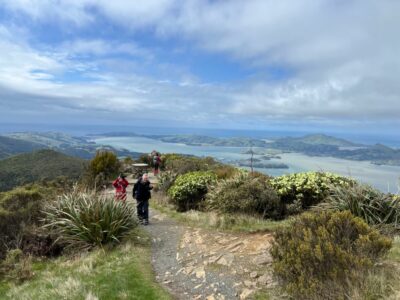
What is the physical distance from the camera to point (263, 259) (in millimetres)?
7082

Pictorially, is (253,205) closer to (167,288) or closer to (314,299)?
(167,288)

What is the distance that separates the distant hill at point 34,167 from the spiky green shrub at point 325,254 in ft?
175

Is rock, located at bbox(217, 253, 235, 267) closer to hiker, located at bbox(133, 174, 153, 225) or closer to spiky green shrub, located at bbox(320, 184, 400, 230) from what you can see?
spiky green shrub, located at bbox(320, 184, 400, 230)

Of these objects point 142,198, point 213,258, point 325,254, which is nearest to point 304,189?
point 142,198

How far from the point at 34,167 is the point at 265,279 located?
239 ft

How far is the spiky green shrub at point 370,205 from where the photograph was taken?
9.20m

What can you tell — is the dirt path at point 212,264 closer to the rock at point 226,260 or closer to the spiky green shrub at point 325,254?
the rock at point 226,260

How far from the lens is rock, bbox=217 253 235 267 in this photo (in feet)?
23.8

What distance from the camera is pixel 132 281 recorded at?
6.84m

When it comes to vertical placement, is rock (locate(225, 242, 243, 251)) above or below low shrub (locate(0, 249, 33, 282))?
above

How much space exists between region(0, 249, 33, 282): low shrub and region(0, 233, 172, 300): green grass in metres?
0.18

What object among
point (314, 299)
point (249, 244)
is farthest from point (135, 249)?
point (314, 299)

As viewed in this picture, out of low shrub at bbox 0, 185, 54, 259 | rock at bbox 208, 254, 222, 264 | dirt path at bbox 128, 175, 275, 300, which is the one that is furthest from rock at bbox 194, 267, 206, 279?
low shrub at bbox 0, 185, 54, 259

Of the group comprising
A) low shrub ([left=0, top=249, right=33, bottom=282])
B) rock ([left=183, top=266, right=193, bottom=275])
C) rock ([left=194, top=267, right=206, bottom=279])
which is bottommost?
low shrub ([left=0, top=249, right=33, bottom=282])
